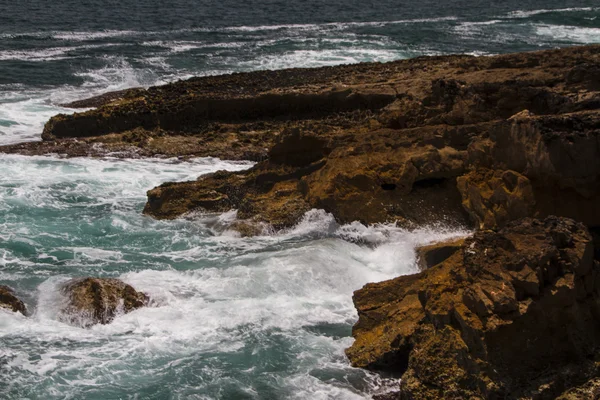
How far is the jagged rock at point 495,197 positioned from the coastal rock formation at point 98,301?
5.99 metres

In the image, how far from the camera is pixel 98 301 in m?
13.4

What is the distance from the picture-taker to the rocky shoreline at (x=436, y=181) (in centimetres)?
976

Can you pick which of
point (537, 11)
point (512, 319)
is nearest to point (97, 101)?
point (512, 319)

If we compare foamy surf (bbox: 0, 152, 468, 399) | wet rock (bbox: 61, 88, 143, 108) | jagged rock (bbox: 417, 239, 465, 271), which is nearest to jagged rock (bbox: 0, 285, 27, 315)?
foamy surf (bbox: 0, 152, 468, 399)

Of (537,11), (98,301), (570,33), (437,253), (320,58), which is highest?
(437,253)

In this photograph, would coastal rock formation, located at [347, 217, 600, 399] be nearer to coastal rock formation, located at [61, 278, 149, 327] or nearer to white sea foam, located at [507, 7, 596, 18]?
coastal rock formation, located at [61, 278, 149, 327]

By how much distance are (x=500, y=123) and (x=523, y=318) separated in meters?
5.17

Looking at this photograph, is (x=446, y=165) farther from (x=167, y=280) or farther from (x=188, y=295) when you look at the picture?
(x=167, y=280)

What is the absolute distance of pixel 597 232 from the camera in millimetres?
13008

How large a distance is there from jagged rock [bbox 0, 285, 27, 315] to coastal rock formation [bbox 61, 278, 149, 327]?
70cm

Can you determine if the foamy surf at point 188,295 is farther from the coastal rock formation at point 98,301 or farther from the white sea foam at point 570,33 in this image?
the white sea foam at point 570,33

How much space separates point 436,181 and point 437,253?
8.42ft

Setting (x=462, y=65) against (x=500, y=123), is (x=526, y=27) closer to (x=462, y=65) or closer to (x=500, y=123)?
(x=462, y=65)

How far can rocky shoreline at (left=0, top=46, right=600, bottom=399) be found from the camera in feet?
32.0
